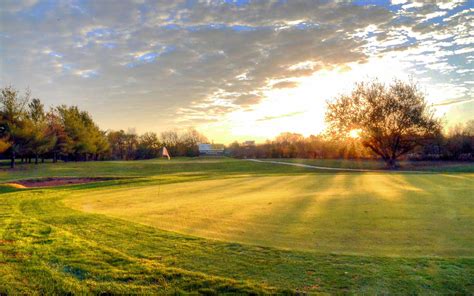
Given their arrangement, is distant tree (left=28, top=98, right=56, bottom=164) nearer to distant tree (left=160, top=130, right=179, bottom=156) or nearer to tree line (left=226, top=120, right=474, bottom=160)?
distant tree (left=160, top=130, right=179, bottom=156)

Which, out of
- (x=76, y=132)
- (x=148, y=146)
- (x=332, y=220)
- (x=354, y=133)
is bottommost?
(x=332, y=220)

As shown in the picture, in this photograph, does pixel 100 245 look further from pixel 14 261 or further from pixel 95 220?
pixel 95 220

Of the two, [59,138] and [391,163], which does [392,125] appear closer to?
[391,163]

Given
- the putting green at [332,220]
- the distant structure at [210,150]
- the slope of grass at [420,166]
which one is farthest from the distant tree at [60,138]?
the putting green at [332,220]

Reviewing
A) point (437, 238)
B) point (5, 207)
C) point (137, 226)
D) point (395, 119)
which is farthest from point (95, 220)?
point (395, 119)

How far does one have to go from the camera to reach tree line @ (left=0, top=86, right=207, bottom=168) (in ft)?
151

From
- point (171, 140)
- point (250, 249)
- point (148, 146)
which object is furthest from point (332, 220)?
point (171, 140)

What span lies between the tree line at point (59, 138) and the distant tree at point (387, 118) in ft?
144

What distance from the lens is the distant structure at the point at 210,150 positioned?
322 ft

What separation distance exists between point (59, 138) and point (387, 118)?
5335 centimetres

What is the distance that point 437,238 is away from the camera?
7.22 metres

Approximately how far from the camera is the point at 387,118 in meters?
46.0

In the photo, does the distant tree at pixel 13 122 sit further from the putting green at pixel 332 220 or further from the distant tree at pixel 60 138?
the putting green at pixel 332 220

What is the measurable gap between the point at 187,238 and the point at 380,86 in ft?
152
